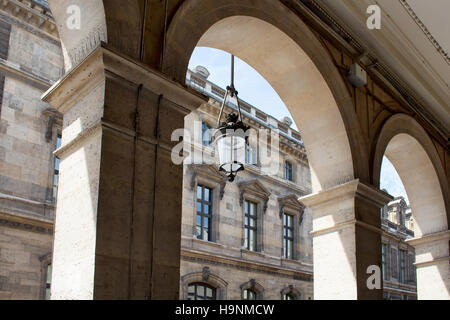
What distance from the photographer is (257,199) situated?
24391mm

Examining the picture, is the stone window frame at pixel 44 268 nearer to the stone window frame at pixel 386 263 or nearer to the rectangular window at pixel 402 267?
the stone window frame at pixel 386 263

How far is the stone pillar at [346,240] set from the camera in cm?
702

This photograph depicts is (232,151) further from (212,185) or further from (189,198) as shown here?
(212,185)

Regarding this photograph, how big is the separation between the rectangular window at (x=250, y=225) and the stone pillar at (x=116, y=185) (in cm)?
1911

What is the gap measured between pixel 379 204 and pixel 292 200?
61.2 ft

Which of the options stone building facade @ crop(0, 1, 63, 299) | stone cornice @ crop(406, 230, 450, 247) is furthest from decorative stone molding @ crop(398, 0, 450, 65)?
stone building facade @ crop(0, 1, 63, 299)

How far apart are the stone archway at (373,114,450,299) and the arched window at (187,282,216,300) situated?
37.4 feet

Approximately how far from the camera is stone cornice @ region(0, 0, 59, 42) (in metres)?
16.4

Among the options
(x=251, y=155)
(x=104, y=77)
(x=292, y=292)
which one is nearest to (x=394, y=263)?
(x=292, y=292)

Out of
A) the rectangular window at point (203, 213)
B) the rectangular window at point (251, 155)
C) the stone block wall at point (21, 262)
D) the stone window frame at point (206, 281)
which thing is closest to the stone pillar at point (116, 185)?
the stone block wall at point (21, 262)

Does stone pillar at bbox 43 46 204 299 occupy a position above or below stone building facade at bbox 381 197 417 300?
below

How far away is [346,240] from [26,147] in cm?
1178

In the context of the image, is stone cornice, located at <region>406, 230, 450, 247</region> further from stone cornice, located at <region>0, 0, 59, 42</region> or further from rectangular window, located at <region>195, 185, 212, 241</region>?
stone cornice, located at <region>0, 0, 59, 42</region>
